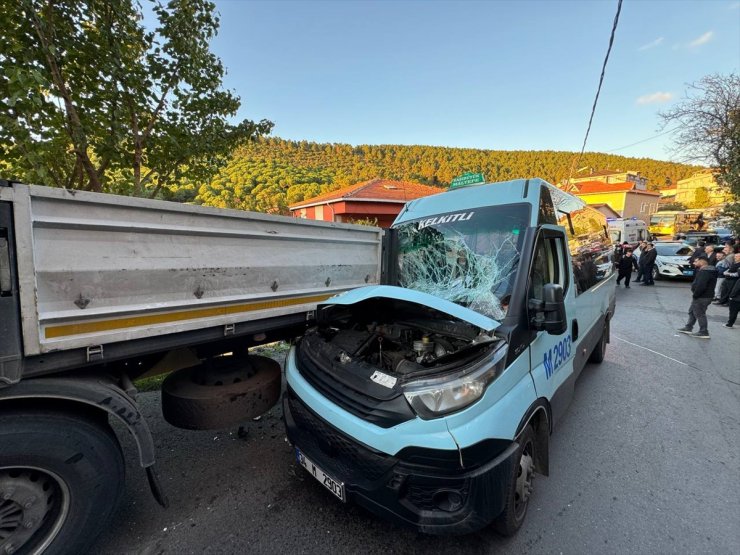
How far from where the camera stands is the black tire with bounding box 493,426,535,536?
2.03 m

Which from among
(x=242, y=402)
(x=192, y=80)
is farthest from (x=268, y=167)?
(x=242, y=402)

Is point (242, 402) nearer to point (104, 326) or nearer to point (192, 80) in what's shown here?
point (104, 326)

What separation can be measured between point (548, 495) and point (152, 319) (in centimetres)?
321

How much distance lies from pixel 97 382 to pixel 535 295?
116 inches

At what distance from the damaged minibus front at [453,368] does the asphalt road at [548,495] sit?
43 centimetres

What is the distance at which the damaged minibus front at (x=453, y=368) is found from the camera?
A: 1804 mm

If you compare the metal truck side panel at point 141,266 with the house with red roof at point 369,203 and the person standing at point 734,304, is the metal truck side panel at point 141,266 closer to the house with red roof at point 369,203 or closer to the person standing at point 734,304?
the person standing at point 734,304

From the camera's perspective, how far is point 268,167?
2349 inches

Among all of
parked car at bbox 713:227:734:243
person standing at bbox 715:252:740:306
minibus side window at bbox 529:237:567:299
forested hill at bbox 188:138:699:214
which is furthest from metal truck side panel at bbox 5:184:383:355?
forested hill at bbox 188:138:699:214

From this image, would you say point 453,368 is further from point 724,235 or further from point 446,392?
point 724,235

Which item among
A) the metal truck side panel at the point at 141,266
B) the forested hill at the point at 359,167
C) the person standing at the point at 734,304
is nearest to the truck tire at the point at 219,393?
the metal truck side panel at the point at 141,266

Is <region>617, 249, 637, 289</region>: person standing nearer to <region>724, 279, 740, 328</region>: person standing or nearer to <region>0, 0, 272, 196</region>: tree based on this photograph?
<region>724, 279, 740, 328</region>: person standing

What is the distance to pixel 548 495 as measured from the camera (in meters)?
2.63

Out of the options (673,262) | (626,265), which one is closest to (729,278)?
(626,265)
